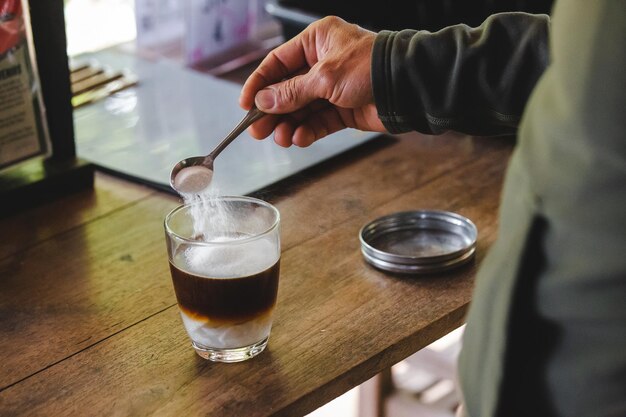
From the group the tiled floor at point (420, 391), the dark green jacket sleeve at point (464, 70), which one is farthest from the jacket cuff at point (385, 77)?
the tiled floor at point (420, 391)

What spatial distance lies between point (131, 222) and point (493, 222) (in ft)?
1.75

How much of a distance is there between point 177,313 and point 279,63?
41cm

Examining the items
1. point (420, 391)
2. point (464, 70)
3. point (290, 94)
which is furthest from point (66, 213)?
point (420, 391)

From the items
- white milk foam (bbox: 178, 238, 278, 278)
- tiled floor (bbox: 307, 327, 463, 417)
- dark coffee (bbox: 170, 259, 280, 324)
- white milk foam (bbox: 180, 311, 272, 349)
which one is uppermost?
white milk foam (bbox: 178, 238, 278, 278)

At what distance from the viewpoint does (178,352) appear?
111cm

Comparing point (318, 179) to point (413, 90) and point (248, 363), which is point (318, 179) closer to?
point (413, 90)

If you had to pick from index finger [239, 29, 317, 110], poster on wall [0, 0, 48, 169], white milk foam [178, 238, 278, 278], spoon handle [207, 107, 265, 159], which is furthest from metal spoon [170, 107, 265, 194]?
poster on wall [0, 0, 48, 169]

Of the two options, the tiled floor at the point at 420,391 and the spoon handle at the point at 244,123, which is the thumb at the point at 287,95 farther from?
the tiled floor at the point at 420,391

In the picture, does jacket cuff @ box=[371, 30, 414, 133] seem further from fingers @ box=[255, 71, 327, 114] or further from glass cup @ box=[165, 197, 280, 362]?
glass cup @ box=[165, 197, 280, 362]

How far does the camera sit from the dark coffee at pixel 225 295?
105 cm

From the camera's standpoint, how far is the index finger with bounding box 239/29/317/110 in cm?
136

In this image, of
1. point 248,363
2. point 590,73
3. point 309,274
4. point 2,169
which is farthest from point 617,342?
point 2,169

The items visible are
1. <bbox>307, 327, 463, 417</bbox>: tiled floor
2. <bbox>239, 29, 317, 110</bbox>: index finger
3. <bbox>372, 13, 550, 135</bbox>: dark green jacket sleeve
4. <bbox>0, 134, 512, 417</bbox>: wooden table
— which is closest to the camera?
<bbox>0, 134, 512, 417</bbox>: wooden table

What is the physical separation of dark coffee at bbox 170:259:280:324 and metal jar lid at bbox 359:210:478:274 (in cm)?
24
